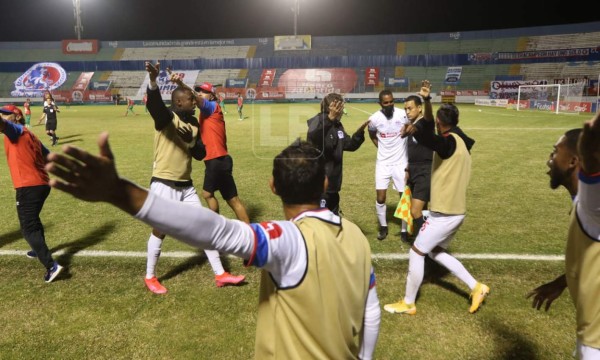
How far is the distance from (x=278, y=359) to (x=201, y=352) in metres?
2.12

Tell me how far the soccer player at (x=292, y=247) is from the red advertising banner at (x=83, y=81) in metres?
68.2

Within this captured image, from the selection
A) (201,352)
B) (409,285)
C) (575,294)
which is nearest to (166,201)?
(575,294)

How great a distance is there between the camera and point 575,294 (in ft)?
7.72

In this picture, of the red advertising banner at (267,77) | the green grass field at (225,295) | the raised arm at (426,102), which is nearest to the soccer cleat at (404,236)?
the green grass field at (225,295)

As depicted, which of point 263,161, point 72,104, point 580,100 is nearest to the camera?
point 263,161

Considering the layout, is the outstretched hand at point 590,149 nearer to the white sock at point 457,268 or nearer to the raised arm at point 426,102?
the raised arm at point 426,102

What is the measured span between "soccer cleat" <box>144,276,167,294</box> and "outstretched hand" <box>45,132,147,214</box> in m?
3.77

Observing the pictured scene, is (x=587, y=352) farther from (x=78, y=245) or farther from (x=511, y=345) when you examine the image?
(x=78, y=245)

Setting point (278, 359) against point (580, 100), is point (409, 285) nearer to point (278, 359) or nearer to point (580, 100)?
point (278, 359)

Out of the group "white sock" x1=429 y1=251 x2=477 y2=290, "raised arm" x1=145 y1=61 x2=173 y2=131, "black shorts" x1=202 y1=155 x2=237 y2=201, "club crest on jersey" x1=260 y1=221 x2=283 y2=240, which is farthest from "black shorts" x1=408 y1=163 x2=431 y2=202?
"club crest on jersey" x1=260 y1=221 x2=283 y2=240

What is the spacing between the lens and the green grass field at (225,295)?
370 centimetres

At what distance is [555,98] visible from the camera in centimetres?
3369

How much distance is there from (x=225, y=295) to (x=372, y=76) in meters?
59.2

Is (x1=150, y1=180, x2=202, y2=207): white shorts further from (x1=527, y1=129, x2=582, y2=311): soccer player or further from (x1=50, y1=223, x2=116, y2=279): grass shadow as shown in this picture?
(x1=527, y1=129, x2=582, y2=311): soccer player
